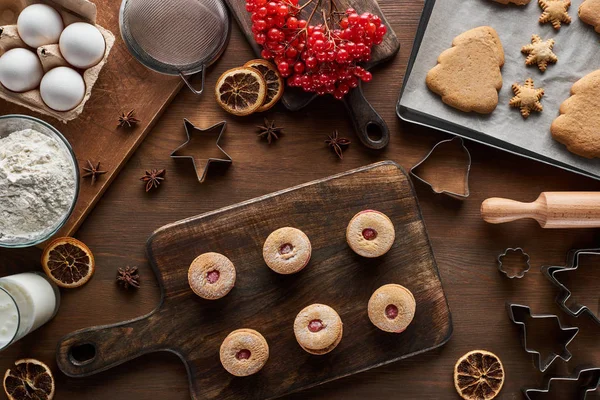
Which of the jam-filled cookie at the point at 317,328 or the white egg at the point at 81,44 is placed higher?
the white egg at the point at 81,44

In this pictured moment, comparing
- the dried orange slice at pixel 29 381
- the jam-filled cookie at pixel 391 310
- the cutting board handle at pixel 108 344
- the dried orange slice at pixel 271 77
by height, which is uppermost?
the dried orange slice at pixel 271 77

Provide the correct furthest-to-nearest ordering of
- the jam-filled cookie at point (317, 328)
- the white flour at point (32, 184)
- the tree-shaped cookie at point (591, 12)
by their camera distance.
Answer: the tree-shaped cookie at point (591, 12), the jam-filled cookie at point (317, 328), the white flour at point (32, 184)

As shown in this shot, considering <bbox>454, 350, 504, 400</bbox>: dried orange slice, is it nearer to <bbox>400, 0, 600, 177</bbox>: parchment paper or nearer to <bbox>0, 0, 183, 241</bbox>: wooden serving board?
<bbox>400, 0, 600, 177</bbox>: parchment paper

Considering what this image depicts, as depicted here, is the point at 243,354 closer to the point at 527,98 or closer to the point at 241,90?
the point at 241,90

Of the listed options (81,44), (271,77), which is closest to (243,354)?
(271,77)

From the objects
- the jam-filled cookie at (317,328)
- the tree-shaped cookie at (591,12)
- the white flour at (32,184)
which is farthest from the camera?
the tree-shaped cookie at (591,12)

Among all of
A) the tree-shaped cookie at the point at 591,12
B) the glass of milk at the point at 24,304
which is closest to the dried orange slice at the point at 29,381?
the glass of milk at the point at 24,304

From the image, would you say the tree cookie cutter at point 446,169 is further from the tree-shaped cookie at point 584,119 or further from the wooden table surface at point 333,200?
the tree-shaped cookie at point 584,119
